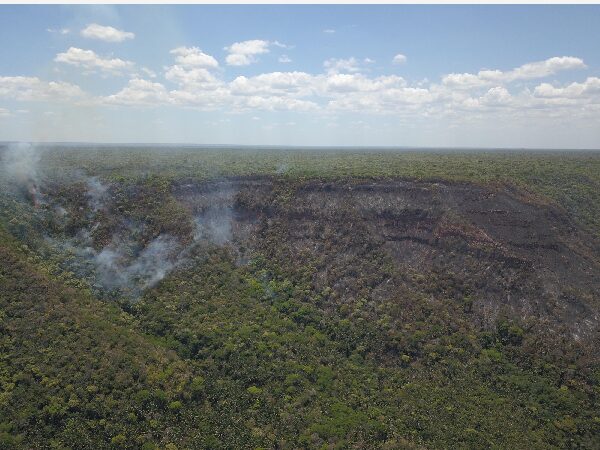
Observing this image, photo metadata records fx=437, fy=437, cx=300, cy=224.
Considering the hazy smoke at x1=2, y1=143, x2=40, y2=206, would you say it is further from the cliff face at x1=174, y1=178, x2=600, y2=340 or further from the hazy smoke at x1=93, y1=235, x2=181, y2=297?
the cliff face at x1=174, y1=178, x2=600, y2=340

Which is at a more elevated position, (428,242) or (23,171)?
(23,171)

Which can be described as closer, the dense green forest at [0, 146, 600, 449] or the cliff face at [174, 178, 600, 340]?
the dense green forest at [0, 146, 600, 449]

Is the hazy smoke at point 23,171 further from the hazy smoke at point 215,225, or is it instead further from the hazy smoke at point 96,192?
the hazy smoke at point 215,225

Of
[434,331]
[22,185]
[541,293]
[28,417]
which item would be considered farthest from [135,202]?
[541,293]

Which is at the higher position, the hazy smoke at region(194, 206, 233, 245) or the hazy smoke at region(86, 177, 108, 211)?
the hazy smoke at region(86, 177, 108, 211)

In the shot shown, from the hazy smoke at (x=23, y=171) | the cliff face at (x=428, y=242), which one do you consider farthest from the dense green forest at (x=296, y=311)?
the hazy smoke at (x=23, y=171)

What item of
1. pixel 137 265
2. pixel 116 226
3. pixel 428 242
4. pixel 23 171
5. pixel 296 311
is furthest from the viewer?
pixel 23 171

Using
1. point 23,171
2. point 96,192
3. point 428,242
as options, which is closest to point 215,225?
point 96,192

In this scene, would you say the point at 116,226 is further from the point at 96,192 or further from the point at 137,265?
the point at 96,192

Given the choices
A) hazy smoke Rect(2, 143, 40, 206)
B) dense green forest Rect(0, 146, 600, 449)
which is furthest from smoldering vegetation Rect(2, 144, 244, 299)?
dense green forest Rect(0, 146, 600, 449)
